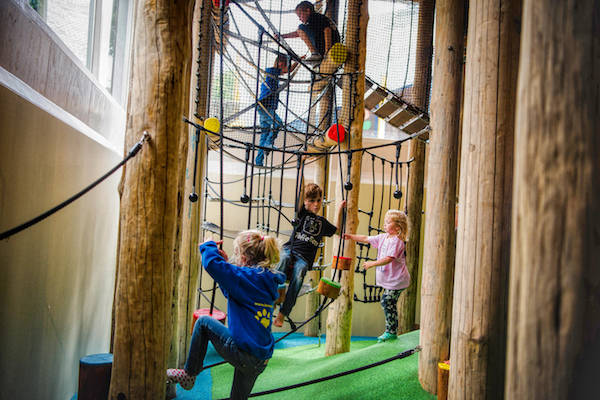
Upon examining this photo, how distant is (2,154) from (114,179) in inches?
83.8

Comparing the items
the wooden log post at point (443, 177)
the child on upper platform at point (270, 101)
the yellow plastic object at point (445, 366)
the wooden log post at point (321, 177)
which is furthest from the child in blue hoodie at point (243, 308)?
the wooden log post at point (321, 177)

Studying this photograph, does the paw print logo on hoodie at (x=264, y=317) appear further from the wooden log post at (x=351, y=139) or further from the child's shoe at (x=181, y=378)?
the wooden log post at (x=351, y=139)

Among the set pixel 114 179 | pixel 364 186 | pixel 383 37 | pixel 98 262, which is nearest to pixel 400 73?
pixel 383 37

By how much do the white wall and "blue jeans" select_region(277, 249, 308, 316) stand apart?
4.64ft

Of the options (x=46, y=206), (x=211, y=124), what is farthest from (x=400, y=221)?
(x=46, y=206)

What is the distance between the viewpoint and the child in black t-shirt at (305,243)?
10.8 feet

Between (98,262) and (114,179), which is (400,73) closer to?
(114,179)

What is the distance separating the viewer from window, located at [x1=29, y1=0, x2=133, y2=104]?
105 inches

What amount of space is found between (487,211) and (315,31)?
3.05m

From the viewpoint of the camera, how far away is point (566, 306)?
3.12ft

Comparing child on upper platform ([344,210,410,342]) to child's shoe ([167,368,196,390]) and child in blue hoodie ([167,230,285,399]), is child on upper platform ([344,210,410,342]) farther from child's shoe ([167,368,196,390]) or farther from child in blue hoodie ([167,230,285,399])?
child's shoe ([167,368,196,390])

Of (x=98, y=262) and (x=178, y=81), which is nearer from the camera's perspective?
(x=178, y=81)

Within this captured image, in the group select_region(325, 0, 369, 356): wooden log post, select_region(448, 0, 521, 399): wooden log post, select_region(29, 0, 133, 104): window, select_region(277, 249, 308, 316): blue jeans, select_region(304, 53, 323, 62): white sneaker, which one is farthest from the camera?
select_region(304, 53, 323, 62): white sneaker

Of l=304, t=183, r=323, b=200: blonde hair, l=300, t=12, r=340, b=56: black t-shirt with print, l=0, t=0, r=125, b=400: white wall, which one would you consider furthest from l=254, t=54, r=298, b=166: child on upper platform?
l=0, t=0, r=125, b=400: white wall
